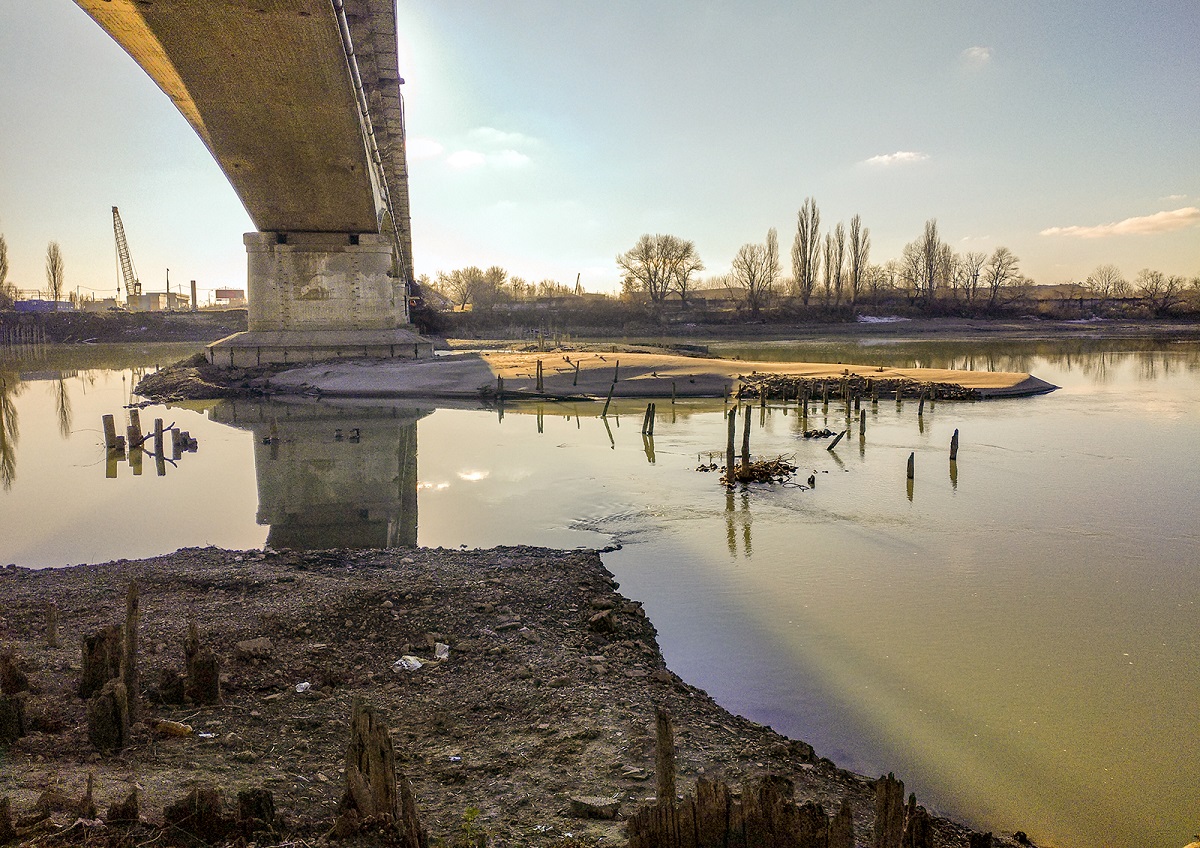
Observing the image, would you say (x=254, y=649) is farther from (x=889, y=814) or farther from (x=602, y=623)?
(x=889, y=814)

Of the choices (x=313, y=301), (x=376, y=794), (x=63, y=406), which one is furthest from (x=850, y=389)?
(x=376, y=794)

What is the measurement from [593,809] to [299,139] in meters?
20.1

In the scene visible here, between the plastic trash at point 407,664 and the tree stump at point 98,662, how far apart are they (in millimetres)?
1754

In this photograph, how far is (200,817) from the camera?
3475mm

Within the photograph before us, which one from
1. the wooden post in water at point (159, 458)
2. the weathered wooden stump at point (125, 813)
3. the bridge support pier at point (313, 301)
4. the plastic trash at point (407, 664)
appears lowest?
the plastic trash at point (407, 664)

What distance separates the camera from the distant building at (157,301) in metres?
101

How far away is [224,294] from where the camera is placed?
5330 inches

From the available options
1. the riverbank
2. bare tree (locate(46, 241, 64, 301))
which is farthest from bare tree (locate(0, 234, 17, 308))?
the riverbank

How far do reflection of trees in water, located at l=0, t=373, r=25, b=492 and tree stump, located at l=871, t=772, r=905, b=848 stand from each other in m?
15.4

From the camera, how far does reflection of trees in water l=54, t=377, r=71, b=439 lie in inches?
855

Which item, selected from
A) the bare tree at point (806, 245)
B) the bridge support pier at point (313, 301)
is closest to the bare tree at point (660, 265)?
the bare tree at point (806, 245)

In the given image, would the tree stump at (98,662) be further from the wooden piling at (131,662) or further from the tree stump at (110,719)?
the tree stump at (110,719)

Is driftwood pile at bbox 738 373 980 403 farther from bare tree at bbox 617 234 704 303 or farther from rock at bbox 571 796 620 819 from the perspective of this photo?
bare tree at bbox 617 234 704 303

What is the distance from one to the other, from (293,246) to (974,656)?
30542 millimetres
